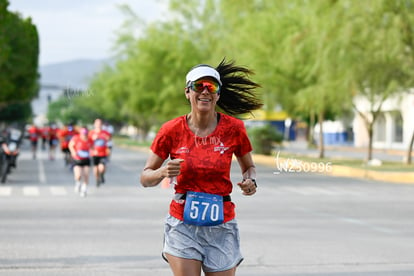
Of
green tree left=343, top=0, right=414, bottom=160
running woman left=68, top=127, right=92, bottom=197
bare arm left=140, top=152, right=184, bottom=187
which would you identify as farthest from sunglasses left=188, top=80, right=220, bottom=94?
green tree left=343, top=0, right=414, bottom=160

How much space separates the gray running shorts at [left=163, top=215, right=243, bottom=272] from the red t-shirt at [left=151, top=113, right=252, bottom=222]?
0.07 metres

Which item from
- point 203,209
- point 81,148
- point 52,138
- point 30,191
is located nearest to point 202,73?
point 203,209

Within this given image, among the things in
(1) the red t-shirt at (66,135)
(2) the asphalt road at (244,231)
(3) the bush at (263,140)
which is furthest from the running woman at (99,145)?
(3) the bush at (263,140)

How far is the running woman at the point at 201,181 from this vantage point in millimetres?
5598

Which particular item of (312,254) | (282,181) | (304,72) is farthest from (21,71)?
(312,254)

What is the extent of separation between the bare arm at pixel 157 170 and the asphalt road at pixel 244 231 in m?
3.86

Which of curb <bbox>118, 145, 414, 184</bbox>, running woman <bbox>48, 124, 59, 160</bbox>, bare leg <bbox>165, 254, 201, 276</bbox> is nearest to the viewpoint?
bare leg <bbox>165, 254, 201, 276</bbox>

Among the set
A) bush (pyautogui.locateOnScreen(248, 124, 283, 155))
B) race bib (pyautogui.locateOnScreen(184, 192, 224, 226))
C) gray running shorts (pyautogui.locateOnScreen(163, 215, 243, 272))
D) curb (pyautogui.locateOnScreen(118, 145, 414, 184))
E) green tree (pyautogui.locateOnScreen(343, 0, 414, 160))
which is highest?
green tree (pyautogui.locateOnScreen(343, 0, 414, 160))

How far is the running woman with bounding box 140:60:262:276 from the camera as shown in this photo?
18.4 feet

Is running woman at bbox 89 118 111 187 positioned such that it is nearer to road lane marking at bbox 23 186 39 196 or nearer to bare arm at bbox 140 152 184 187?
road lane marking at bbox 23 186 39 196

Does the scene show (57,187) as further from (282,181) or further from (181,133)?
(181,133)

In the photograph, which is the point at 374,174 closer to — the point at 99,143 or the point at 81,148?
the point at 99,143

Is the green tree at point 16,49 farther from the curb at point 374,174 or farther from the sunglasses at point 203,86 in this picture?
the sunglasses at point 203,86

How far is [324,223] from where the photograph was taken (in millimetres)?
14406
